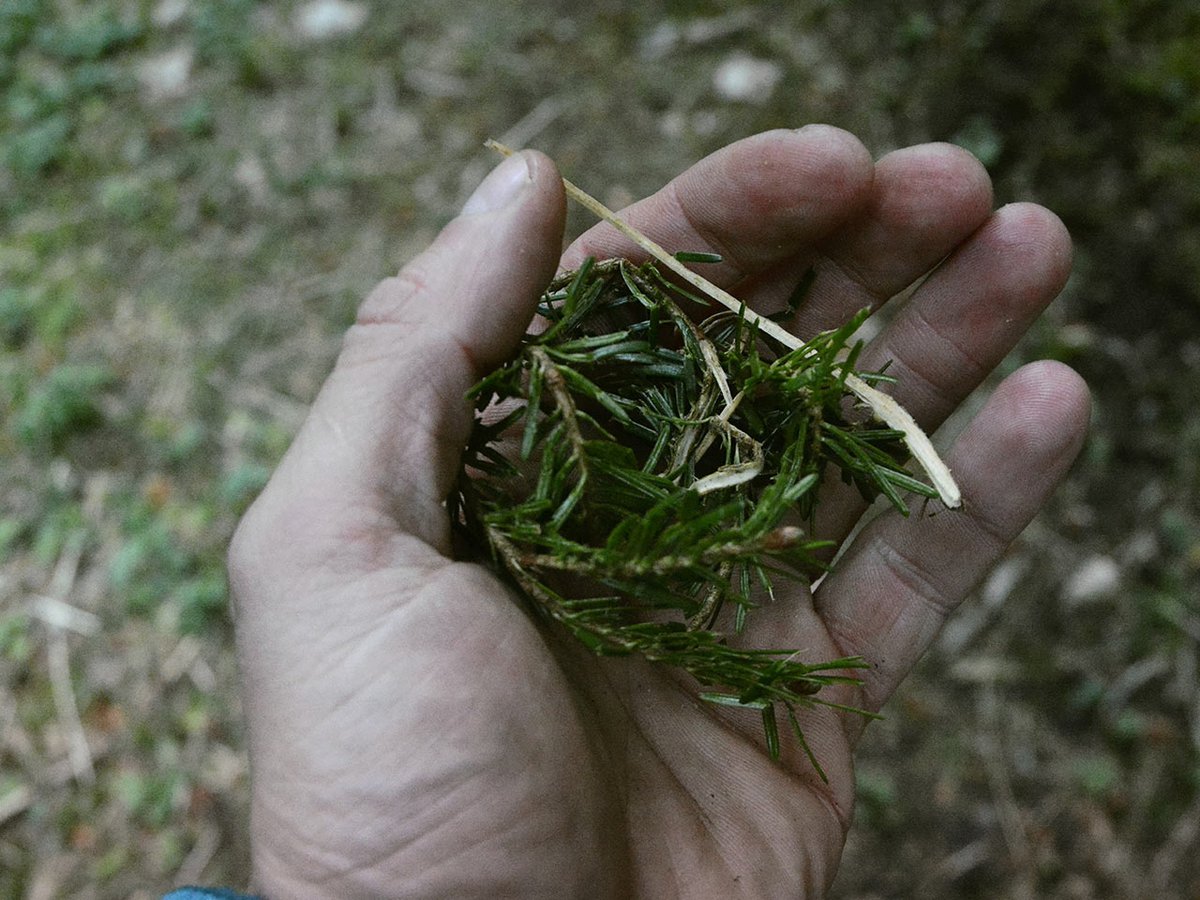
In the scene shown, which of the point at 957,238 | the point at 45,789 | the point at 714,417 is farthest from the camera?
the point at 45,789

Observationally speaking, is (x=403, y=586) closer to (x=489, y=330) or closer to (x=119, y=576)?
(x=489, y=330)

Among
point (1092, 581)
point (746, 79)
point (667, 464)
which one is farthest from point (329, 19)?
point (1092, 581)

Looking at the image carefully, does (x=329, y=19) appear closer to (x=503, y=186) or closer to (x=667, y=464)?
(x=503, y=186)

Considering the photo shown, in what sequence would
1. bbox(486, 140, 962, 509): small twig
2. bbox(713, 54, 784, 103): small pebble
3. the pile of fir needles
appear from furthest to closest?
bbox(713, 54, 784, 103): small pebble, bbox(486, 140, 962, 509): small twig, the pile of fir needles

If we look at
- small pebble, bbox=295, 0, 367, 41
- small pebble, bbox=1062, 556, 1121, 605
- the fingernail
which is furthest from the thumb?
small pebble, bbox=295, 0, 367, 41

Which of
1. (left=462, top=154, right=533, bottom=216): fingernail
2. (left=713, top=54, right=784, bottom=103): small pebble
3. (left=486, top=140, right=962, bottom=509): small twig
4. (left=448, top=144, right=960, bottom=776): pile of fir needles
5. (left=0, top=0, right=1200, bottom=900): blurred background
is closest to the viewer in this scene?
(left=448, top=144, right=960, bottom=776): pile of fir needles

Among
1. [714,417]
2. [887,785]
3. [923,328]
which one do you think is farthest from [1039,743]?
[714,417]

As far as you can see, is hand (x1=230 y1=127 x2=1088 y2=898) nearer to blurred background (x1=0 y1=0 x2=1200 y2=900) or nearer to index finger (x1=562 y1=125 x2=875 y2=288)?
index finger (x1=562 y1=125 x2=875 y2=288)
